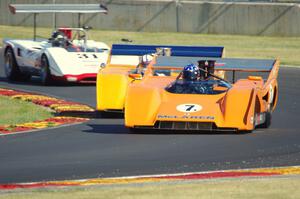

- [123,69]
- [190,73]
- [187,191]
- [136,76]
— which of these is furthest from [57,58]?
[187,191]

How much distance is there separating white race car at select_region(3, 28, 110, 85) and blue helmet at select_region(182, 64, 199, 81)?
6695 millimetres

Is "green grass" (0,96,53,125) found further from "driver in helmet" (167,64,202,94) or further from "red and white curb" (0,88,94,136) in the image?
"driver in helmet" (167,64,202,94)

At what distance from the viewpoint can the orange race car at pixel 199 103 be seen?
15.7 m

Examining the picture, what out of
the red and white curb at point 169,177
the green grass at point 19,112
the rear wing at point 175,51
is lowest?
the green grass at point 19,112

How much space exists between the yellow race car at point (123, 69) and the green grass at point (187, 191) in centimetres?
619

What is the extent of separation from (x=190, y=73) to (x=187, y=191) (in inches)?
237

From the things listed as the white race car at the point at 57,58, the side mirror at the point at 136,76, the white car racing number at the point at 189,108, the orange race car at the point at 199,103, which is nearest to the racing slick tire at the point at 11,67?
the white race car at the point at 57,58

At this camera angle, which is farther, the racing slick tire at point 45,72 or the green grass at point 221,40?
the green grass at point 221,40

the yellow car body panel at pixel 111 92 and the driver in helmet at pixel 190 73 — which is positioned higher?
the driver in helmet at pixel 190 73

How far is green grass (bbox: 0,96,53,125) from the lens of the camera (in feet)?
60.2

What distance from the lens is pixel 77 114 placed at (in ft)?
→ 62.5

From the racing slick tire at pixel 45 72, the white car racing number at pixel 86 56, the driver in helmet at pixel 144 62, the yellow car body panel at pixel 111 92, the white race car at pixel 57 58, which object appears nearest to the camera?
the yellow car body panel at pixel 111 92

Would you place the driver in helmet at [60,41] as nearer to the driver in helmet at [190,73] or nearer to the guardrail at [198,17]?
the driver in helmet at [190,73]

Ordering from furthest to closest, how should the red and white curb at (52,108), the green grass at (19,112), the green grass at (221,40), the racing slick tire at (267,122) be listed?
the green grass at (221,40) < the green grass at (19,112) < the red and white curb at (52,108) < the racing slick tire at (267,122)
